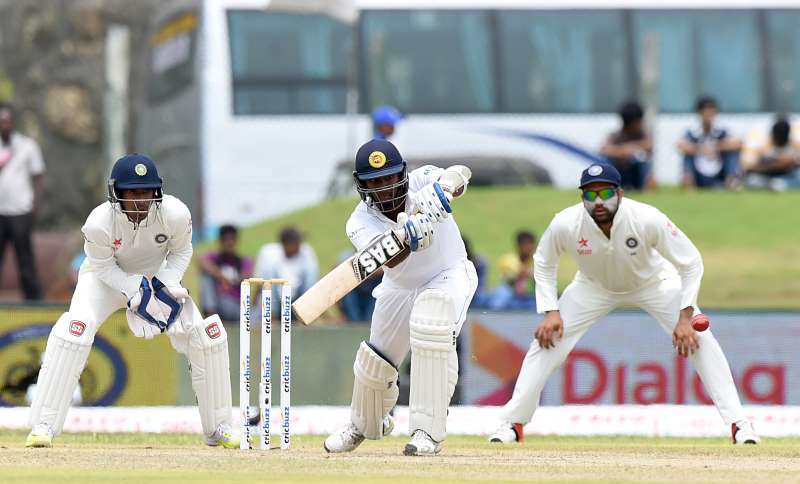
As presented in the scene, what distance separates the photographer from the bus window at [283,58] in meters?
19.0

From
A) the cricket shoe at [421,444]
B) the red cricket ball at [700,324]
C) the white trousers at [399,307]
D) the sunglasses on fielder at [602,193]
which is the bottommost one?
the cricket shoe at [421,444]

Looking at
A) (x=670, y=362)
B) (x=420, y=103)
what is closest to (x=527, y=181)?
(x=420, y=103)

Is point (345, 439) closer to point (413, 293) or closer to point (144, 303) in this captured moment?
point (413, 293)

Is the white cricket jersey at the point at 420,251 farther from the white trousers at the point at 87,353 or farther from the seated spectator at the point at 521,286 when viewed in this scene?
the seated spectator at the point at 521,286

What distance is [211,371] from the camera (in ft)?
29.0

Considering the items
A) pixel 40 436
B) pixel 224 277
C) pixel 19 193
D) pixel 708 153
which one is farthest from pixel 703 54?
pixel 40 436

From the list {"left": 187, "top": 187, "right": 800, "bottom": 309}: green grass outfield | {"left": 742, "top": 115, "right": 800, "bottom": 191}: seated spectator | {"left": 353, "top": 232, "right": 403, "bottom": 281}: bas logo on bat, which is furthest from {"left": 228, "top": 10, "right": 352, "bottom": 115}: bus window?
{"left": 353, "top": 232, "right": 403, "bottom": 281}: bas logo on bat

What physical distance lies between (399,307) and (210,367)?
1.09 meters

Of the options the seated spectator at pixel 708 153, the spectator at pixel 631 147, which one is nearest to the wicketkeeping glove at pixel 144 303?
the spectator at pixel 631 147

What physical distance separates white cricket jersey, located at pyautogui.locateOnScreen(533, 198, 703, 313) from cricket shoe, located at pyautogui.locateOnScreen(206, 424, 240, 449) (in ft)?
5.79

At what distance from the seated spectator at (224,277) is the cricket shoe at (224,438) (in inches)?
166

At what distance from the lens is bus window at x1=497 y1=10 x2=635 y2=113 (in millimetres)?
19047

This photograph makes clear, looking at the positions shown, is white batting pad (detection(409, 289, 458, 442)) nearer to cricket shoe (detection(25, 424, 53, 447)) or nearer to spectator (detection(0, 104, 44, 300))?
cricket shoe (detection(25, 424, 53, 447))

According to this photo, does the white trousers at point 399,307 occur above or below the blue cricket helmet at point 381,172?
below
